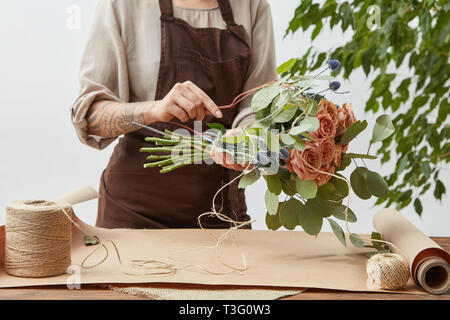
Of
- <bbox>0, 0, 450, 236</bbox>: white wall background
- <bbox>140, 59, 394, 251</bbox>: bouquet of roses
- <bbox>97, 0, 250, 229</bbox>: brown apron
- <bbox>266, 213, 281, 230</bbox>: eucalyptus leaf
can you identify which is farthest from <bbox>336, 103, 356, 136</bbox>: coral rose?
<bbox>0, 0, 450, 236</bbox>: white wall background

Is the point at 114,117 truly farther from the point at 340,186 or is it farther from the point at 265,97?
the point at 340,186

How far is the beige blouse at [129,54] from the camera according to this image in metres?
1.30

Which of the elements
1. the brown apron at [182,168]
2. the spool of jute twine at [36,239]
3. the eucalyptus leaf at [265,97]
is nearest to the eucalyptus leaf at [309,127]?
the eucalyptus leaf at [265,97]

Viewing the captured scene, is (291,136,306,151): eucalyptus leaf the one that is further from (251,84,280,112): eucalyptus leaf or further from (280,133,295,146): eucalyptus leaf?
(251,84,280,112): eucalyptus leaf

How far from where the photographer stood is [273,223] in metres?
1.01

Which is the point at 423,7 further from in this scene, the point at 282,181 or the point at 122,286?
the point at 122,286

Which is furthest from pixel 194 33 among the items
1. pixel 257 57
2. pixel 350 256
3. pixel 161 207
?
pixel 350 256

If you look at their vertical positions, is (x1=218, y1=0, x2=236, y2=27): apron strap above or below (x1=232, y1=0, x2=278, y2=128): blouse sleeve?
above

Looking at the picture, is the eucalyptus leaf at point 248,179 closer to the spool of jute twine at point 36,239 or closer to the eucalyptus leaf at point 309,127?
the eucalyptus leaf at point 309,127

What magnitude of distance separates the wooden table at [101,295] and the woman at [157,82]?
0.51m

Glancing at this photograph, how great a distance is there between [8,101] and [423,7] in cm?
174

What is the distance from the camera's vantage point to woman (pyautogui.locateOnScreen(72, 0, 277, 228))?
130cm

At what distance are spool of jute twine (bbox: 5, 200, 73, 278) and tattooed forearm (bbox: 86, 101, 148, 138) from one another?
0.43m

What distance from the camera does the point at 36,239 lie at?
81 centimetres
